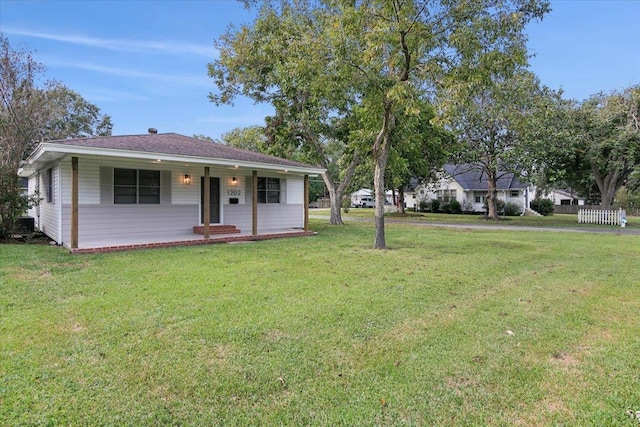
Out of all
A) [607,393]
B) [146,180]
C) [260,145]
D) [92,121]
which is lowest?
[607,393]

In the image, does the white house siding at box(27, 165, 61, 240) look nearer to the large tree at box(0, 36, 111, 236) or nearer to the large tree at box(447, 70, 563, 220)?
the large tree at box(0, 36, 111, 236)

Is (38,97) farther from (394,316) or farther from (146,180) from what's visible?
(394,316)

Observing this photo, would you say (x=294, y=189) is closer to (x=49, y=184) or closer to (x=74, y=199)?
(x=74, y=199)

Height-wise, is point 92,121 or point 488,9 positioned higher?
point 92,121

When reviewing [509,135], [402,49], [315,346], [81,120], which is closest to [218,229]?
[402,49]

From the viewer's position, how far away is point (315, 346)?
11.4 ft

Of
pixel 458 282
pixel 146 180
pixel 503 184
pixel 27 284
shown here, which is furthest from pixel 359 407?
pixel 503 184

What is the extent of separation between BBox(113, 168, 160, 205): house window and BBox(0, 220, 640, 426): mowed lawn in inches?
161

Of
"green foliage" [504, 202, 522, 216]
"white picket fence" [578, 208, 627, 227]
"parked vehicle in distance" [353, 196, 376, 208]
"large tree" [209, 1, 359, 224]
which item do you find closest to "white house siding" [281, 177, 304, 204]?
"large tree" [209, 1, 359, 224]

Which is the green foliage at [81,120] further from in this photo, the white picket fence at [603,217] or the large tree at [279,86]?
the white picket fence at [603,217]

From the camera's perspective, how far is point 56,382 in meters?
2.76

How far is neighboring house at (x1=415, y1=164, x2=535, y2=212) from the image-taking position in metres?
32.7

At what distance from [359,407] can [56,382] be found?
230 cm

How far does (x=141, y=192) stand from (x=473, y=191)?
3151 cm
